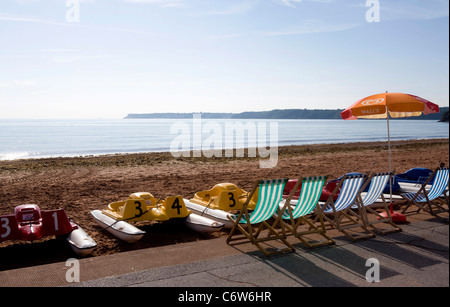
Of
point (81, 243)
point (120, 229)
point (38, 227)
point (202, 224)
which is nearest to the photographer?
point (81, 243)

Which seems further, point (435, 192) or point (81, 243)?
point (435, 192)

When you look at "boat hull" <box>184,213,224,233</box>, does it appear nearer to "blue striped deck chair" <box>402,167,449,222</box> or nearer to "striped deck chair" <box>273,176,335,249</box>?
"striped deck chair" <box>273,176,335,249</box>

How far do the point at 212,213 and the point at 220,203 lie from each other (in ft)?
1.31

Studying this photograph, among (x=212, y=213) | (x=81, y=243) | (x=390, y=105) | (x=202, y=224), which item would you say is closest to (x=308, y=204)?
(x=202, y=224)

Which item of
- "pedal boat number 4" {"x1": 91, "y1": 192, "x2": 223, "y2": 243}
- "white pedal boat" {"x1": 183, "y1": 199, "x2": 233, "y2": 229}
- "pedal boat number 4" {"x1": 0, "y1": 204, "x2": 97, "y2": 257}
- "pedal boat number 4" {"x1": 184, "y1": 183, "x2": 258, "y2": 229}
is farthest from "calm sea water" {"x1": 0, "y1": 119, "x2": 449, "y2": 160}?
"pedal boat number 4" {"x1": 0, "y1": 204, "x2": 97, "y2": 257}

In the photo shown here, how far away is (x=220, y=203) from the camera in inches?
327

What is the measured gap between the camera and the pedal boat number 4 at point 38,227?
623 cm

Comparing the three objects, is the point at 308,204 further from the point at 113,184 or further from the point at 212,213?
the point at 113,184

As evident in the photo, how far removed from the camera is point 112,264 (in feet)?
17.7

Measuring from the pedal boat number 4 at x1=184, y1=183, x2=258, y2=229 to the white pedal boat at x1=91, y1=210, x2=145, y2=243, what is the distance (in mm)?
1703

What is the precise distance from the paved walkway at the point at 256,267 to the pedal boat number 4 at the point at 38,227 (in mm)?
833

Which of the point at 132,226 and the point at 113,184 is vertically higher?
the point at 132,226

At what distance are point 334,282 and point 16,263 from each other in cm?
464
